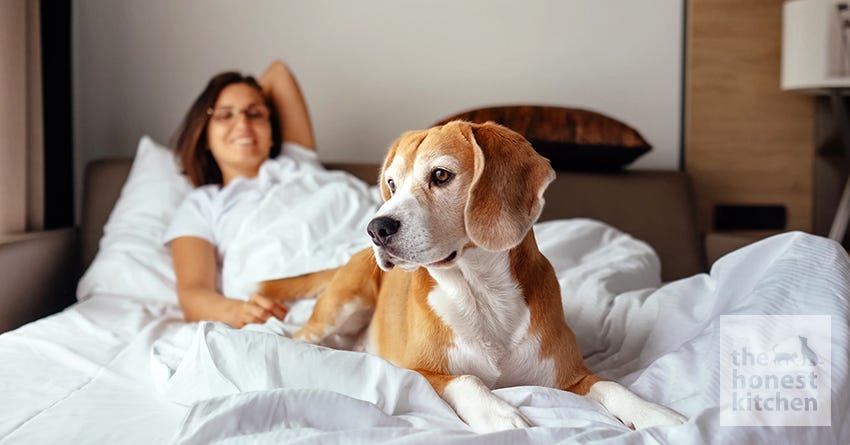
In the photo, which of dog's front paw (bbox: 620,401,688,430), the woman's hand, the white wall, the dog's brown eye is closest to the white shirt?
the woman's hand

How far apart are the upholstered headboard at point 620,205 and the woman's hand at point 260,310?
96 centimetres

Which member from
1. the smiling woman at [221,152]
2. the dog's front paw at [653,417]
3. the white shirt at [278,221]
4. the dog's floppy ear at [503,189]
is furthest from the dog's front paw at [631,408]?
the smiling woman at [221,152]

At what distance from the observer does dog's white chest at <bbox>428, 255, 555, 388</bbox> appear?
4.19ft

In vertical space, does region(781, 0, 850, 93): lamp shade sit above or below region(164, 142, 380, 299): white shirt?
above

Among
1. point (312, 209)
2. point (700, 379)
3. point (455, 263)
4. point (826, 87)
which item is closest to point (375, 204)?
point (312, 209)

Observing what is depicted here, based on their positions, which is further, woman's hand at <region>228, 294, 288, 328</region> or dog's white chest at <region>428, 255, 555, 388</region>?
woman's hand at <region>228, 294, 288, 328</region>

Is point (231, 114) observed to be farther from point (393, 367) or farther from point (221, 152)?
point (393, 367)

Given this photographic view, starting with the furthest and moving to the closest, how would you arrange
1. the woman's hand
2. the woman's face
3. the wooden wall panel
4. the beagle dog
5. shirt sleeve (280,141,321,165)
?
the wooden wall panel, shirt sleeve (280,141,321,165), the woman's face, the woman's hand, the beagle dog

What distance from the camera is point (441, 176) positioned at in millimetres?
1219

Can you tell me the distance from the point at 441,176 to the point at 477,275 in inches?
6.7

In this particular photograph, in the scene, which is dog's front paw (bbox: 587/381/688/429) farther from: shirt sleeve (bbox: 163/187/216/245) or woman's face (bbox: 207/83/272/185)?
woman's face (bbox: 207/83/272/185)

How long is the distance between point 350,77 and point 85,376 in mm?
1731

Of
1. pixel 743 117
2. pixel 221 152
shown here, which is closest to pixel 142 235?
pixel 221 152

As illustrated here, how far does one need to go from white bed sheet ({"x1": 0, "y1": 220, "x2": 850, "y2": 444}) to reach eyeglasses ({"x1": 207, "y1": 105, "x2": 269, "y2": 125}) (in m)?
0.78
